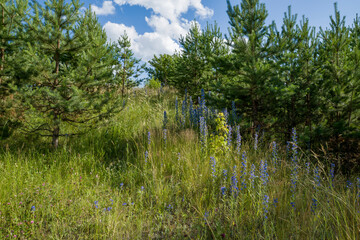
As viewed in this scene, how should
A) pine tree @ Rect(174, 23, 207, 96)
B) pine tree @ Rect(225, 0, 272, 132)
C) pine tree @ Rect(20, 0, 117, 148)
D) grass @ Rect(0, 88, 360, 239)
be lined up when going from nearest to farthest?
grass @ Rect(0, 88, 360, 239)
pine tree @ Rect(20, 0, 117, 148)
pine tree @ Rect(225, 0, 272, 132)
pine tree @ Rect(174, 23, 207, 96)

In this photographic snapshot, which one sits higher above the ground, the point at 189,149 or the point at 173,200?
the point at 189,149

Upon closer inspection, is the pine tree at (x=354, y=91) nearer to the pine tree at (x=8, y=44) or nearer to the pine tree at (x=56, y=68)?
the pine tree at (x=56, y=68)

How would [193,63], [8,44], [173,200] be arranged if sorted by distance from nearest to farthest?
[173,200]
[8,44]
[193,63]

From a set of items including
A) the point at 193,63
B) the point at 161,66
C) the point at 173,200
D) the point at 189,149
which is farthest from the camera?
the point at 161,66

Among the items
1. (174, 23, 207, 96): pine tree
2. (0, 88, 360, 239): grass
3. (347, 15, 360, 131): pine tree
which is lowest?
(0, 88, 360, 239): grass

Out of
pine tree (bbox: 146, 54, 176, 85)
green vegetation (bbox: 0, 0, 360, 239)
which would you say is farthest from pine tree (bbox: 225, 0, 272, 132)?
pine tree (bbox: 146, 54, 176, 85)

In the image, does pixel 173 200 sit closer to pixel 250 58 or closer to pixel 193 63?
pixel 250 58

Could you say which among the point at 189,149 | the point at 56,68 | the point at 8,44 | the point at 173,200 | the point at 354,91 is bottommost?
the point at 173,200

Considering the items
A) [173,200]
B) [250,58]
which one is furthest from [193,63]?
[173,200]

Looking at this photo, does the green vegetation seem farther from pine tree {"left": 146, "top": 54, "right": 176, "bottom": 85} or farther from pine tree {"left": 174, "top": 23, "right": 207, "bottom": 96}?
pine tree {"left": 146, "top": 54, "right": 176, "bottom": 85}

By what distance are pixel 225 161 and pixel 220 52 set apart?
6940 millimetres

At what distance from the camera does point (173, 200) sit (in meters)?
3.23

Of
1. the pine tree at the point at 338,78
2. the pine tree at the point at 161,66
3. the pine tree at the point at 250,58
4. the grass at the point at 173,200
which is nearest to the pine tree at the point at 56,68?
the grass at the point at 173,200

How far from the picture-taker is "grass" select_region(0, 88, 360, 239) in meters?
2.39
